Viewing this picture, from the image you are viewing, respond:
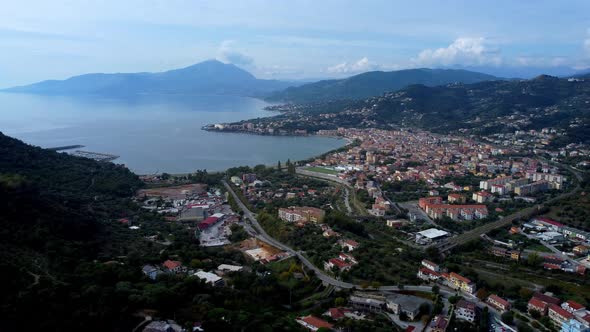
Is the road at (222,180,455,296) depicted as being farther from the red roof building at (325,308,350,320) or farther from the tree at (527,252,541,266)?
the tree at (527,252,541,266)

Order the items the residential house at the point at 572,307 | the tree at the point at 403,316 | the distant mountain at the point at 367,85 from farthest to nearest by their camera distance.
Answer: the distant mountain at the point at 367,85 → the residential house at the point at 572,307 → the tree at the point at 403,316

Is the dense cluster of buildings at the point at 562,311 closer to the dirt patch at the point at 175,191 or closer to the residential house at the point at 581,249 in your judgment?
the residential house at the point at 581,249

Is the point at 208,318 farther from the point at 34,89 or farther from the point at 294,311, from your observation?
the point at 34,89

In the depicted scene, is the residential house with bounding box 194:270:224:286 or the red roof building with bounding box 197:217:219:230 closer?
the residential house with bounding box 194:270:224:286

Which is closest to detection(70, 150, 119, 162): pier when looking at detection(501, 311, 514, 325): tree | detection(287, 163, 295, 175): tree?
detection(287, 163, 295, 175): tree

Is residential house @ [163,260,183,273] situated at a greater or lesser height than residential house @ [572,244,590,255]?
greater

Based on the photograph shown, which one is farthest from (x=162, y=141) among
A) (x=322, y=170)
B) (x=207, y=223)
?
(x=207, y=223)

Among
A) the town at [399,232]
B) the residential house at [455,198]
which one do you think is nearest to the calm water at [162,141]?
the town at [399,232]

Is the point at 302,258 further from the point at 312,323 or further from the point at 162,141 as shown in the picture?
the point at 162,141
